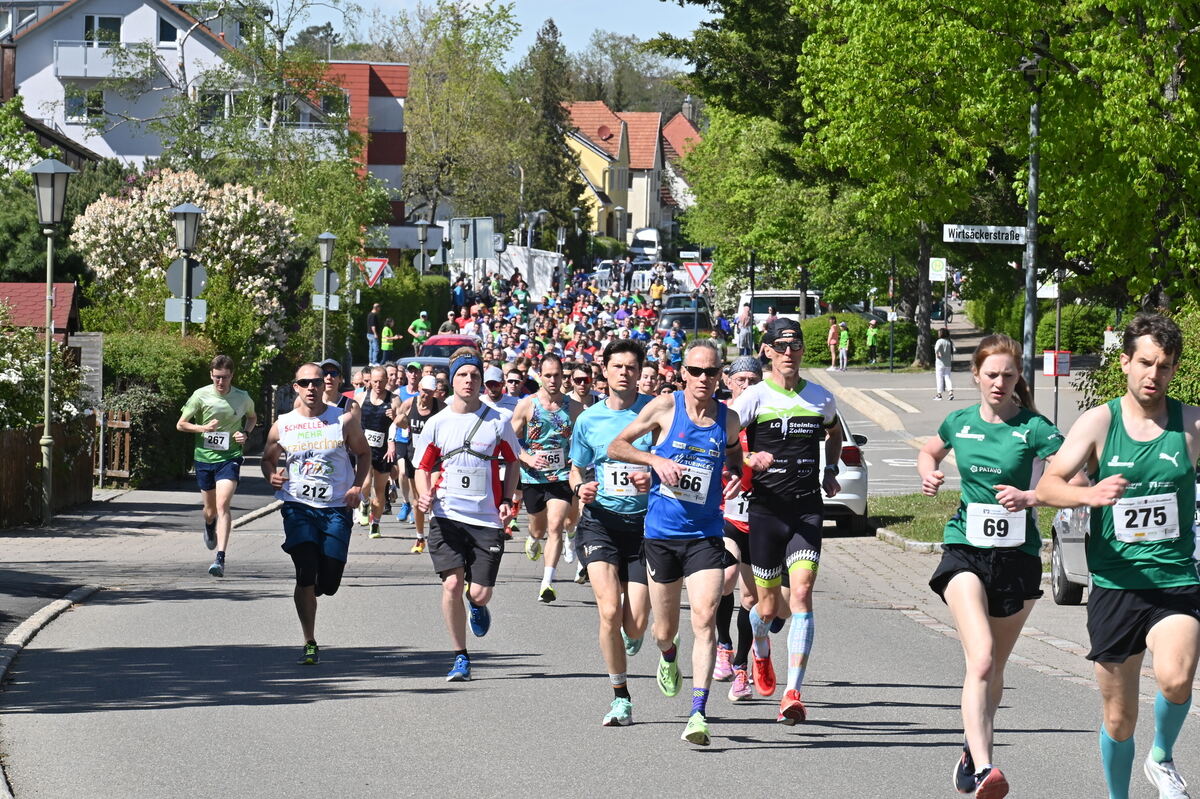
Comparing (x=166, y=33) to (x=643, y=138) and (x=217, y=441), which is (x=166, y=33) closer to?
(x=217, y=441)

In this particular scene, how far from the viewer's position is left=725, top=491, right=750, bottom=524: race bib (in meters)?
9.89

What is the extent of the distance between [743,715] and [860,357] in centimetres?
4650

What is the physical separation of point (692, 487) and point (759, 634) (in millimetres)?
1455

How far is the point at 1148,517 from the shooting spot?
646 cm

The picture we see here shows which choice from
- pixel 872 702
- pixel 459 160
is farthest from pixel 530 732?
pixel 459 160

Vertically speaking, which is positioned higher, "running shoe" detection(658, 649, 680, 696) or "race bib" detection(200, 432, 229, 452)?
"race bib" detection(200, 432, 229, 452)

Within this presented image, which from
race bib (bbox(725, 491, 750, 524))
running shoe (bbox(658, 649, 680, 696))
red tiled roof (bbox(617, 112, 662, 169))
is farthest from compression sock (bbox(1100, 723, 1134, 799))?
red tiled roof (bbox(617, 112, 662, 169))

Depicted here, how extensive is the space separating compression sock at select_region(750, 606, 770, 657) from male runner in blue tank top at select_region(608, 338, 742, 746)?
37.4 inches

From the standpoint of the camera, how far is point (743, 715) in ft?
30.1

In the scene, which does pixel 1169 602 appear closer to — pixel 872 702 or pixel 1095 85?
pixel 872 702

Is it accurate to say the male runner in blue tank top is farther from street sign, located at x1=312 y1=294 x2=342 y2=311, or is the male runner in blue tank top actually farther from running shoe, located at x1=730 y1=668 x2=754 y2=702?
street sign, located at x1=312 y1=294 x2=342 y2=311

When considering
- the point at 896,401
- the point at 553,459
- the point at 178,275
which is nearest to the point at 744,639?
the point at 553,459

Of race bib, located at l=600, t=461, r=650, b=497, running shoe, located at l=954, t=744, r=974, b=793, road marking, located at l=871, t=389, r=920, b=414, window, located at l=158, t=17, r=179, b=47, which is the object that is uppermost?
window, located at l=158, t=17, r=179, b=47

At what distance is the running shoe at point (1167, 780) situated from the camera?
→ 6.49m
